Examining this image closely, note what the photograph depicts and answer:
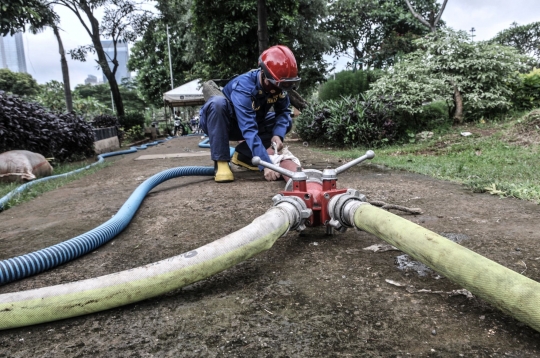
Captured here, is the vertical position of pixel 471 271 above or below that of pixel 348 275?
above

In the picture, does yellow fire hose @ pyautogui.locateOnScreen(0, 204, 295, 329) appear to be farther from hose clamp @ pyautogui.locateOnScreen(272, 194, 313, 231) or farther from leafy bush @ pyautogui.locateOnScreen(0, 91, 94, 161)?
leafy bush @ pyautogui.locateOnScreen(0, 91, 94, 161)

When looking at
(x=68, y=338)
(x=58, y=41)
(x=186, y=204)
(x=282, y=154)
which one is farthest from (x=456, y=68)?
(x=58, y=41)

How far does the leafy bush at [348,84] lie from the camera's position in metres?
12.4

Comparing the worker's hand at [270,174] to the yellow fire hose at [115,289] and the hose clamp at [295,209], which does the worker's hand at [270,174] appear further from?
the yellow fire hose at [115,289]

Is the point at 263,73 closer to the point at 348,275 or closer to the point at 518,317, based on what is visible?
the point at 348,275

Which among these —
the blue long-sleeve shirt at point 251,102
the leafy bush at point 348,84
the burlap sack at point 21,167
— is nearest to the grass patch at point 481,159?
the blue long-sleeve shirt at point 251,102

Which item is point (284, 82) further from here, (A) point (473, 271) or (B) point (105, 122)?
(B) point (105, 122)

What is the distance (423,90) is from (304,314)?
6.80 meters

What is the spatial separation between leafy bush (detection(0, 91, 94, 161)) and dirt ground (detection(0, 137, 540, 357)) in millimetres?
3578

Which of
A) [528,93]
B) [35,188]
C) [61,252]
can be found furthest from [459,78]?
[61,252]

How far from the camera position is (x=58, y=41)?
40.0 ft

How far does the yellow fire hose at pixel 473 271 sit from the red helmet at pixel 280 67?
67.5 inches

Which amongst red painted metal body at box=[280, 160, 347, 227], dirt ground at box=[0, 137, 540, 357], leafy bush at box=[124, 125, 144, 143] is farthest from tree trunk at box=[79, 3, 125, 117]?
red painted metal body at box=[280, 160, 347, 227]

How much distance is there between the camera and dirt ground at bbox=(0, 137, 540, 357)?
0.93 m
